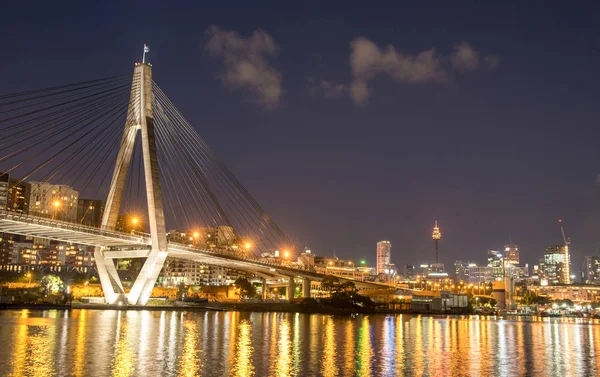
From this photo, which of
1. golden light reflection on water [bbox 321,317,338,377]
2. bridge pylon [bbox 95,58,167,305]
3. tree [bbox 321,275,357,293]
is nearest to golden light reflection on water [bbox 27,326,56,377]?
golden light reflection on water [bbox 321,317,338,377]

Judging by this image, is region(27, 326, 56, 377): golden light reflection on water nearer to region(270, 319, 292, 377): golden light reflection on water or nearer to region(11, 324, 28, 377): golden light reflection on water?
region(11, 324, 28, 377): golden light reflection on water

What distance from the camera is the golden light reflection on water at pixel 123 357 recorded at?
58.7 feet

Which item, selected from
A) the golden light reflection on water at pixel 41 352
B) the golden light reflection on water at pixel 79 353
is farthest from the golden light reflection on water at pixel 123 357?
the golden light reflection on water at pixel 41 352

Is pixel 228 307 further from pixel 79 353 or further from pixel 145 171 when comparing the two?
pixel 79 353

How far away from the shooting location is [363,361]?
886 inches

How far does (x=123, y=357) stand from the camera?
21.0 metres

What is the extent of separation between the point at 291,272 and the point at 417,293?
1647 inches

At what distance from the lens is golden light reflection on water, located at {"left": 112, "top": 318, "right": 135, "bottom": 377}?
17.9 metres

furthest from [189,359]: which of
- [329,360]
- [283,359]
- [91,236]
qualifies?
[91,236]

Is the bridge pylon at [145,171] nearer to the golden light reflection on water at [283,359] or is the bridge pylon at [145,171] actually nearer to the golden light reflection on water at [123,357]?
the golden light reflection on water at [123,357]

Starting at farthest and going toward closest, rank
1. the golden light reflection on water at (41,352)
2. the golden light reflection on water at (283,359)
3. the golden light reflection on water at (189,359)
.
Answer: the golden light reflection on water at (283,359) < the golden light reflection on water at (189,359) < the golden light reflection on water at (41,352)

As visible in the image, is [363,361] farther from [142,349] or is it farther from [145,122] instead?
[145,122]

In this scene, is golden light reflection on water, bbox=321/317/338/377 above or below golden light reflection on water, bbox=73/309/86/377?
below

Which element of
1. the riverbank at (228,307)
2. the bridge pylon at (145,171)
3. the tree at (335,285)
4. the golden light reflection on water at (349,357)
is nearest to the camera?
A: the golden light reflection on water at (349,357)
